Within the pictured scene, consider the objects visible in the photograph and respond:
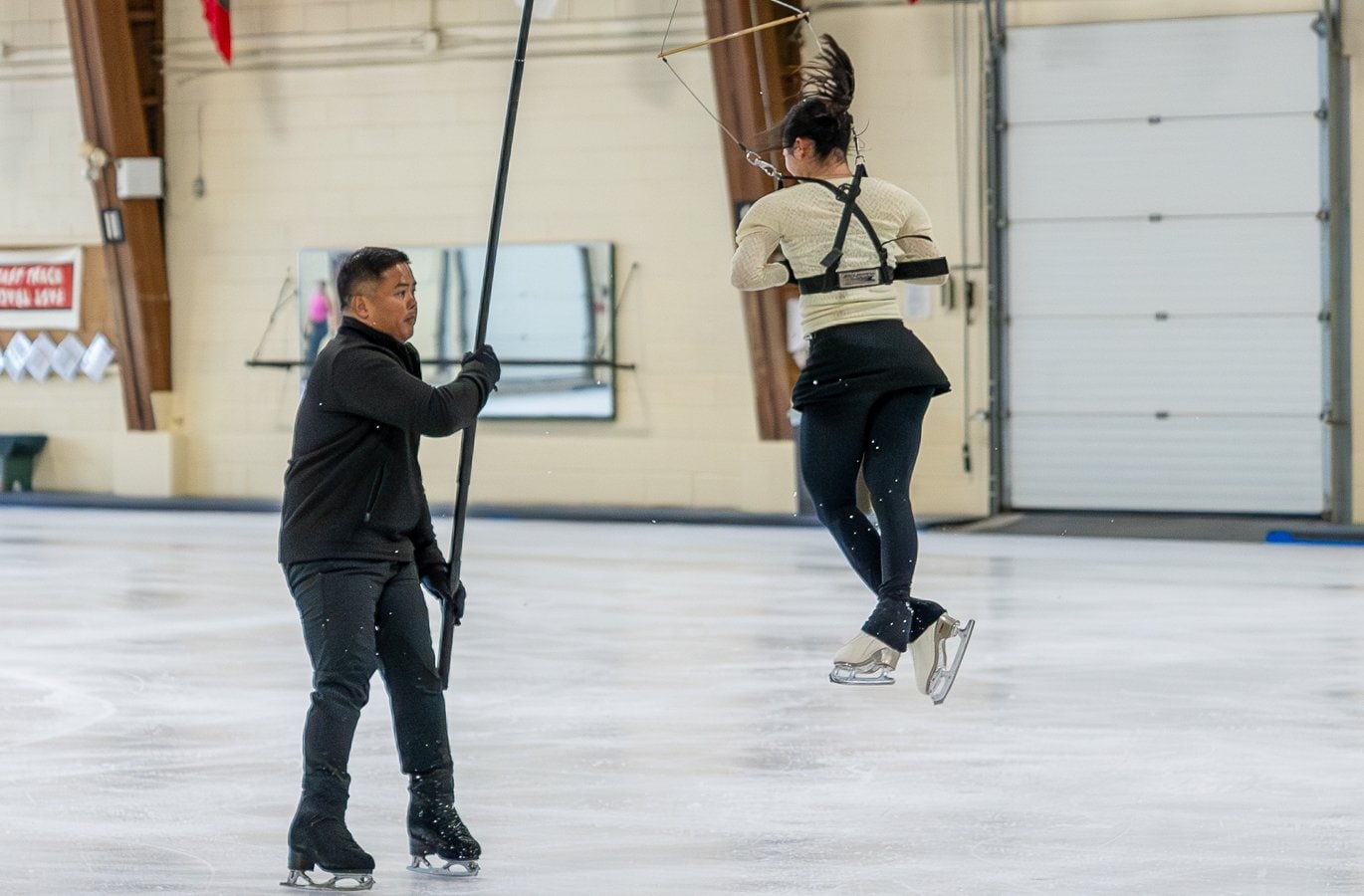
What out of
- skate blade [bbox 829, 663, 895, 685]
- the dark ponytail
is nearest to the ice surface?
skate blade [bbox 829, 663, 895, 685]

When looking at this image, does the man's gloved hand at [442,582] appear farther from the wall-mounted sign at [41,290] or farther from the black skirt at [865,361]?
the wall-mounted sign at [41,290]

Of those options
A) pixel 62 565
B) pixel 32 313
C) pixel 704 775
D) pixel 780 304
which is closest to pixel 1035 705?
pixel 704 775

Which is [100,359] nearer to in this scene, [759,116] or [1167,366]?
[759,116]

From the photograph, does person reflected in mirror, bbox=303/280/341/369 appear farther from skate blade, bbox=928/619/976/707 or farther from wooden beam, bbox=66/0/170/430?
skate blade, bbox=928/619/976/707

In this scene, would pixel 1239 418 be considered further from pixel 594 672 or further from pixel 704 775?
pixel 704 775

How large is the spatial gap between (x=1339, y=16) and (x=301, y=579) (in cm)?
1328

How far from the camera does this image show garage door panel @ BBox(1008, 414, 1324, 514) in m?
16.5

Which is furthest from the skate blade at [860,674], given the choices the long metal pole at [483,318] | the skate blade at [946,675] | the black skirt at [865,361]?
the long metal pole at [483,318]

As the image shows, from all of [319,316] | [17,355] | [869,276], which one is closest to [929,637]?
[869,276]

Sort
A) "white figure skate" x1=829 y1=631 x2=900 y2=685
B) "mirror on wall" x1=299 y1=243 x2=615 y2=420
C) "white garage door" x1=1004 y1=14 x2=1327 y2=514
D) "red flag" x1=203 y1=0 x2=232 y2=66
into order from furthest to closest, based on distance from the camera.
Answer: "red flag" x1=203 y1=0 x2=232 y2=66 → "mirror on wall" x1=299 y1=243 x2=615 y2=420 → "white garage door" x1=1004 y1=14 x2=1327 y2=514 → "white figure skate" x1=829 y1=631 x2=900 y2=685

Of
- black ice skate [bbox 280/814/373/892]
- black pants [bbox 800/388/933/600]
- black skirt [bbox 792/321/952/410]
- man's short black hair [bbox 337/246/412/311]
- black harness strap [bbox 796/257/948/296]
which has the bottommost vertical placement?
black ice skate [bbox 280/814/373/892]

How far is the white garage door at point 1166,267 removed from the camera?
16312mm

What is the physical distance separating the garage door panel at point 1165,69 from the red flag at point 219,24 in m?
6.80

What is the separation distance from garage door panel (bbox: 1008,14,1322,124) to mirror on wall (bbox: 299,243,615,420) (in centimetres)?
385
